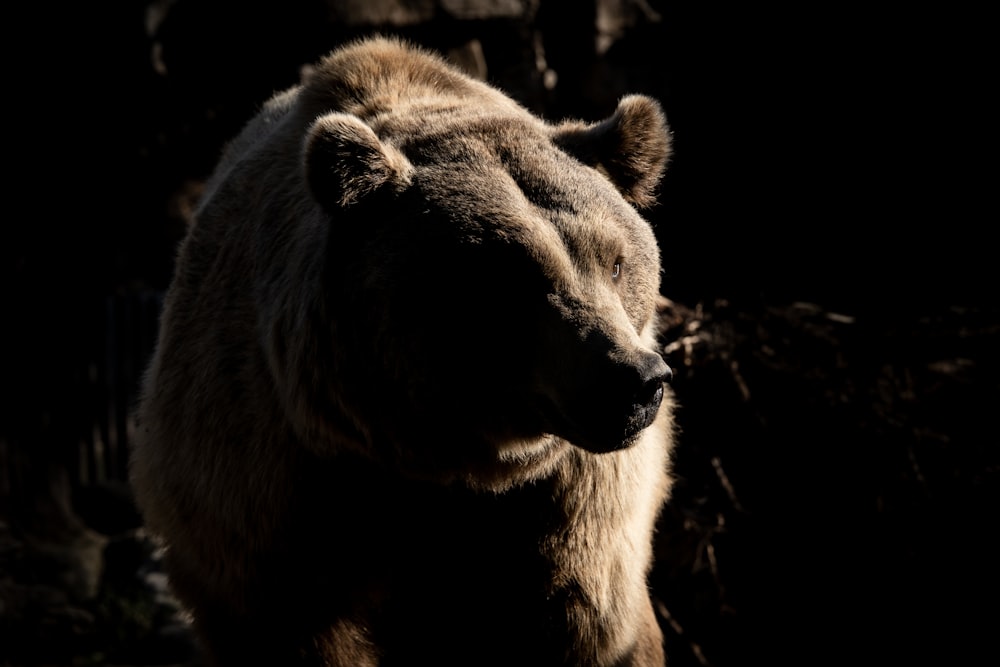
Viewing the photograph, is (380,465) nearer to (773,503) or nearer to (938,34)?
(773,503)

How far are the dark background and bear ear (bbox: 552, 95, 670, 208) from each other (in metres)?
1.91

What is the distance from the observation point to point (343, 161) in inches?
100

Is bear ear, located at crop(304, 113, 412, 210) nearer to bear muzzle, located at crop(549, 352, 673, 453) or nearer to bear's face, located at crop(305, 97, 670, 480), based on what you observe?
bear's face, located at crop(305, 97, 670, 480)

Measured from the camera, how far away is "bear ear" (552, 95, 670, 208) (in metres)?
2.88

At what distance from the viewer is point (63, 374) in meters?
7.54

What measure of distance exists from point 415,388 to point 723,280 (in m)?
5.96

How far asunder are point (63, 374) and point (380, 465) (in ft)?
18.2

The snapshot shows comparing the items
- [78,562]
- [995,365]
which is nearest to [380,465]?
[995,365]

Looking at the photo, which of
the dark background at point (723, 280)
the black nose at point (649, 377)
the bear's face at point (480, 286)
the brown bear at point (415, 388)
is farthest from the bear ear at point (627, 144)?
the dark background at point (723, 280)

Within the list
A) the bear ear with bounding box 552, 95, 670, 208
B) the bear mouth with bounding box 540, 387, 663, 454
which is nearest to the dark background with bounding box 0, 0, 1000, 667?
the bear ear with bounding box 552, 95, 670, 208

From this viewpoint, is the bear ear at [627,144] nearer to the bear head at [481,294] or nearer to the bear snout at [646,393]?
the bear head at [481,294]

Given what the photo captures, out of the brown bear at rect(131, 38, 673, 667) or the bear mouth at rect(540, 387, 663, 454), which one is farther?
the brown bear at rect(131, 38, 673, 667)

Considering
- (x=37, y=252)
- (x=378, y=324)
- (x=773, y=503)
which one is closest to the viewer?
(x=378, y=324)

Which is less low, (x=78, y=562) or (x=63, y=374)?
(x=63, y=374)
